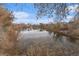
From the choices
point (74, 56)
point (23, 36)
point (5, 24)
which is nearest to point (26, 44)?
point (23, 36)

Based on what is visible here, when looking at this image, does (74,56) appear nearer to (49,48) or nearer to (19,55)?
(49,48)

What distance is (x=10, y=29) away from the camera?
0.86 m

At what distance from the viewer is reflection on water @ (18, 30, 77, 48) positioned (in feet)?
2.81

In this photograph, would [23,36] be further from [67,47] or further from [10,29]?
[67,47]

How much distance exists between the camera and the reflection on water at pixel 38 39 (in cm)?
86

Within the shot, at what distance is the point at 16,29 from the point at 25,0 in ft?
0.64

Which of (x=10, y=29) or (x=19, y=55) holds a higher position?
(x=10, y=29)

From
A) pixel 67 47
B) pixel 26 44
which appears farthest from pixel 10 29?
pixel 67 47

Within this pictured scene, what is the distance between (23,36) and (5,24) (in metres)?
0.14

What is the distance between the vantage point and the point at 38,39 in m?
0.86

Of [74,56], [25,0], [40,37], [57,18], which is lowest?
[74,56]

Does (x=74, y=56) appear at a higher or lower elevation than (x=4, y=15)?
lower

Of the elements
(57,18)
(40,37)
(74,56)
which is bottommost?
(74,56)

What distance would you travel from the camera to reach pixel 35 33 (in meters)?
0.86
